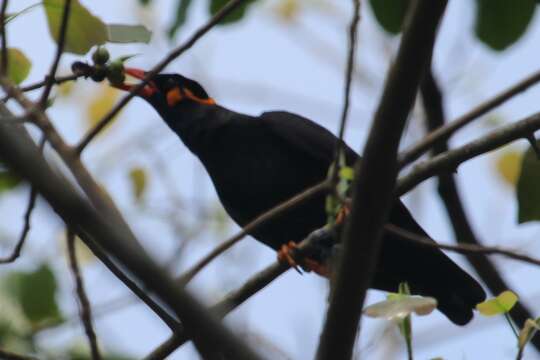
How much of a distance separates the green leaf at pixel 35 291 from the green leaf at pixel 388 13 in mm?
2102

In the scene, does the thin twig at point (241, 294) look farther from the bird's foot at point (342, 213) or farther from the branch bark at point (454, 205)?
the branch bark at point (454, 205)

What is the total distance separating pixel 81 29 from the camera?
2.62 meters

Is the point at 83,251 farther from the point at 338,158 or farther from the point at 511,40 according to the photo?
the point at 338,158

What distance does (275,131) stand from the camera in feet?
14.2

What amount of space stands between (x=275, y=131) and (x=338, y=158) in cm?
227

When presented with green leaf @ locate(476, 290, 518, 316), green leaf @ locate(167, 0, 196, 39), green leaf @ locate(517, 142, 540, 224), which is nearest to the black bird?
green leaf @ locate(167, 0, 196, 39)

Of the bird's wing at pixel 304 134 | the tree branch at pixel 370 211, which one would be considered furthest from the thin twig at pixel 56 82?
the bird's wing at pixel 304 134

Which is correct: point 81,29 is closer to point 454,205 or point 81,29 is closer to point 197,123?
point 197,123

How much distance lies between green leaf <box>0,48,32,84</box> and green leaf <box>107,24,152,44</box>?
24 cm

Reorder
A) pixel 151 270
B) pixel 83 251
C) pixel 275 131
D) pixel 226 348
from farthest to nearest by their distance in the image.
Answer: pixel 83 251 → pixel 275 131 → pixel 226 348 → pixel 151 270

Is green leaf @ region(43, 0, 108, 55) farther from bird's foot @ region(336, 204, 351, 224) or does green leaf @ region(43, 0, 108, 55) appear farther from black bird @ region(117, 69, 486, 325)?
black bird @ region(117, 69, 486, 325)

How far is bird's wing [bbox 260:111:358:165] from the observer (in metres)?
4.18

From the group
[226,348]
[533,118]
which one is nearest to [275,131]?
[533,118]

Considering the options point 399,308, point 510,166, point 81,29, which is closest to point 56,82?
point 81,29
